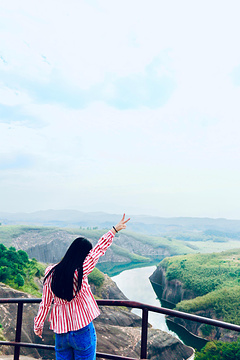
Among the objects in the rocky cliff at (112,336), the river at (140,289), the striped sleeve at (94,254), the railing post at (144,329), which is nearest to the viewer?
the striped sleeve at (94,254)

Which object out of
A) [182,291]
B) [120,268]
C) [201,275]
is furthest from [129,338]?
[120,268]

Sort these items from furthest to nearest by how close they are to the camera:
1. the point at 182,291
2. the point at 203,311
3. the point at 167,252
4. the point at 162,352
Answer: the point at 167,252, the point at 182,291, the point at 203,311, the point at 162,352

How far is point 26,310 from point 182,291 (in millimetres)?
22505

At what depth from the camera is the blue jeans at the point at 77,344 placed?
7.38 feet

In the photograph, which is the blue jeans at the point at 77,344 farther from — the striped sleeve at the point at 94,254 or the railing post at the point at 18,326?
the railing post at the point at 18,326

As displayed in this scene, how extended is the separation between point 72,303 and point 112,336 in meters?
14.9

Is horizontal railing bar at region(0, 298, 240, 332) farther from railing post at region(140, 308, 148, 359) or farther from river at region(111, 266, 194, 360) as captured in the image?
river at region(111, 266, 194, 360)

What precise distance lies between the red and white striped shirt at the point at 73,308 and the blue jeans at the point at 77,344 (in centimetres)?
6

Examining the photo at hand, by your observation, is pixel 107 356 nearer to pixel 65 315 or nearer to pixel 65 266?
pixel 65 315

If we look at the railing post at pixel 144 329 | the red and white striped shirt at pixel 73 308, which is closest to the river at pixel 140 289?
the railing post at pixel 144 329

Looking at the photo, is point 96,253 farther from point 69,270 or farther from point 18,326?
point 18,326

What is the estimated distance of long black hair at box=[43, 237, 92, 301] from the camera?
85.4 inches

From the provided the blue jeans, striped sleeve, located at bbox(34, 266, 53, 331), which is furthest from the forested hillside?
striped sleeve, located at bbox(34, 266, 53, 331)

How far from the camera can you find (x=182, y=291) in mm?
32344
